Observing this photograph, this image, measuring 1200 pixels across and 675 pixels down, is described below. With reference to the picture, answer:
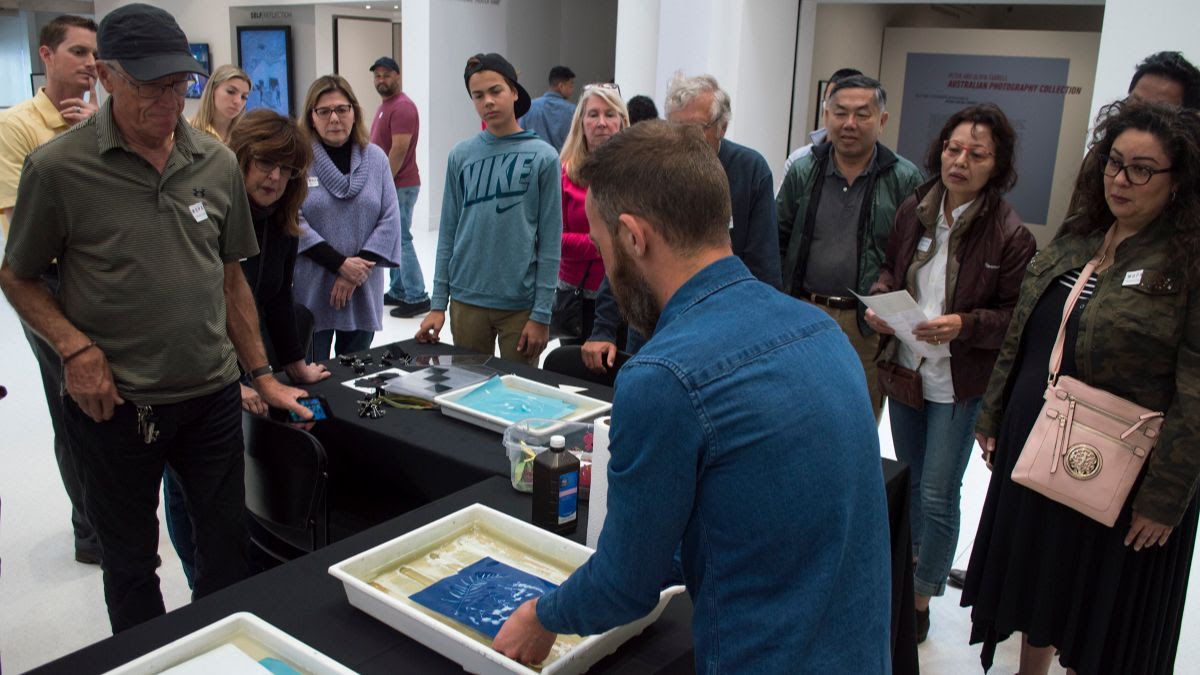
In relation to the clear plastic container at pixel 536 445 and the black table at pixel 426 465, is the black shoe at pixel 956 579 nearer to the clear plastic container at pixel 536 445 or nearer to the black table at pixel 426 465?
the black table at pixel 426 465

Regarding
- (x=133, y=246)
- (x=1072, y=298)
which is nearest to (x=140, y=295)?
(x=133, y=246)

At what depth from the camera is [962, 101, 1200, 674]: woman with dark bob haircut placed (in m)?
1.89

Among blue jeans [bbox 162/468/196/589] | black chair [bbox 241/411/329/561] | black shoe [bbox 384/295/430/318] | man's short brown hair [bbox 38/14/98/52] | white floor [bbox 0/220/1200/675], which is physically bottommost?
white floor [bbox 0/220/1200/675]

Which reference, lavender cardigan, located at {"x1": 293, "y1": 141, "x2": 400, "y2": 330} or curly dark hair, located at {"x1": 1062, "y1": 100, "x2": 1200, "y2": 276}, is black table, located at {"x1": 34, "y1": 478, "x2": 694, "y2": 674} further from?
lavender cardigan, located at {"x1": 293, "y1": 141, "x2": 400, "y2": 330}

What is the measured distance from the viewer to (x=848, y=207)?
308 cm

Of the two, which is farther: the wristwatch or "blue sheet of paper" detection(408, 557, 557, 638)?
the wristwatch

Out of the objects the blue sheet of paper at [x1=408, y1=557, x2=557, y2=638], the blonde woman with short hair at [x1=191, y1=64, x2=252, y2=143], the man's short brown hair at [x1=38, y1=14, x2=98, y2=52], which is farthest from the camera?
the blonde woman with short hair at [x1=191, y1=64, x2=252, y2=143]

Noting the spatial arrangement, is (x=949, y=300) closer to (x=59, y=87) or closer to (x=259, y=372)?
(x=259, y=372)

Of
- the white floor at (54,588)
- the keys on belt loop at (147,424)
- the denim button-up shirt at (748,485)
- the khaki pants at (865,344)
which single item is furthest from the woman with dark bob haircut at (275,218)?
the khaki pants at (865,344)

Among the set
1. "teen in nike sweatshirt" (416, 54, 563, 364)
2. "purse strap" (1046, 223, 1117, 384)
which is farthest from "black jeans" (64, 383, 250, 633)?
"purse strap" (1046, 223, 1117, 384)

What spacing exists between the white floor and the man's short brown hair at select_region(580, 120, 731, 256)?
6.36 feet

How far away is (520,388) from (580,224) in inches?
48.1

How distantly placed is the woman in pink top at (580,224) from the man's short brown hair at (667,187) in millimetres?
2308

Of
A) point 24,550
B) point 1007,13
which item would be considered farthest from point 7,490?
point 1007,13
